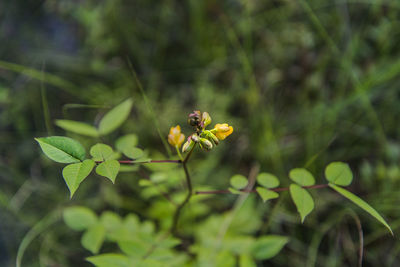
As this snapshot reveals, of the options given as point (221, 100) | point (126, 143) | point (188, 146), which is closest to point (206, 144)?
point (188, 146)

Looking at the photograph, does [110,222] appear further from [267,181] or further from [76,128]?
[267,181]

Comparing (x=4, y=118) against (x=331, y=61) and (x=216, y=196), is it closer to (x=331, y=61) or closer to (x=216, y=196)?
(x=216, y=196)

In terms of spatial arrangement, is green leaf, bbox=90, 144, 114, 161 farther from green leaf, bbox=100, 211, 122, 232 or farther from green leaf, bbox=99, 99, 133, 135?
green leaf, bbox=100, 211, 122, 232

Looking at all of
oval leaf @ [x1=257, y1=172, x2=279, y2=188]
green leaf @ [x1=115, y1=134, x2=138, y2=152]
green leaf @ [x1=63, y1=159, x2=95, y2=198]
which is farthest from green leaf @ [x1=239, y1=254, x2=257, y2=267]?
green leaf @ [x1=63, y1=159, x2=95, y2=198]

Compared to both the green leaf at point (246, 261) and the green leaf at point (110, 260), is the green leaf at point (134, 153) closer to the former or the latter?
the green leaf at point (110, 260)

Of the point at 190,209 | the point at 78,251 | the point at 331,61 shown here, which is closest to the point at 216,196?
the point at 190,209
